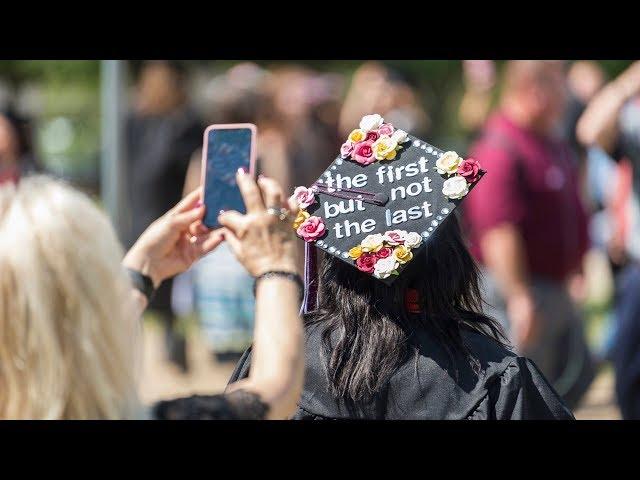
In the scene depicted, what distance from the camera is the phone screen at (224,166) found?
2.90 m

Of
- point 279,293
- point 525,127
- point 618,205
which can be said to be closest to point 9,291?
point 279,293

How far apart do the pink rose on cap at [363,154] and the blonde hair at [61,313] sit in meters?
0.86

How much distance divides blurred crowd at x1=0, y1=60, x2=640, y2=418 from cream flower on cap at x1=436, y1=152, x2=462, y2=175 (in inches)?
58.6

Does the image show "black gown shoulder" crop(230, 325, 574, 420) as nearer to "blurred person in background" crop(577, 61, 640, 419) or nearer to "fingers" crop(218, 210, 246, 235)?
"fingers" crop(218, 210, 246, 235)

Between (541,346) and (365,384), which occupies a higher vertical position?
(365,384)

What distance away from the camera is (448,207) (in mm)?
2777

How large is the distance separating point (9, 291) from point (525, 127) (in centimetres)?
443

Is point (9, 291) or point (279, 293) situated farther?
point (279, 293)

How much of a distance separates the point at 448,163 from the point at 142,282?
78 centimetres

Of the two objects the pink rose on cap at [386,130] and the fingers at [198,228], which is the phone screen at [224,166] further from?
the pink rose on cap at [386,130]

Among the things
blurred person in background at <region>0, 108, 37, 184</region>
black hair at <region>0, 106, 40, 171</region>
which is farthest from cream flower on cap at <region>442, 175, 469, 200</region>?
black hair at <region>0, 106, 40, 171</region>

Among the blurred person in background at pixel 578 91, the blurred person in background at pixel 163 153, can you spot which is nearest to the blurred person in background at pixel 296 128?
the blurred person in background at pixel 163 153
